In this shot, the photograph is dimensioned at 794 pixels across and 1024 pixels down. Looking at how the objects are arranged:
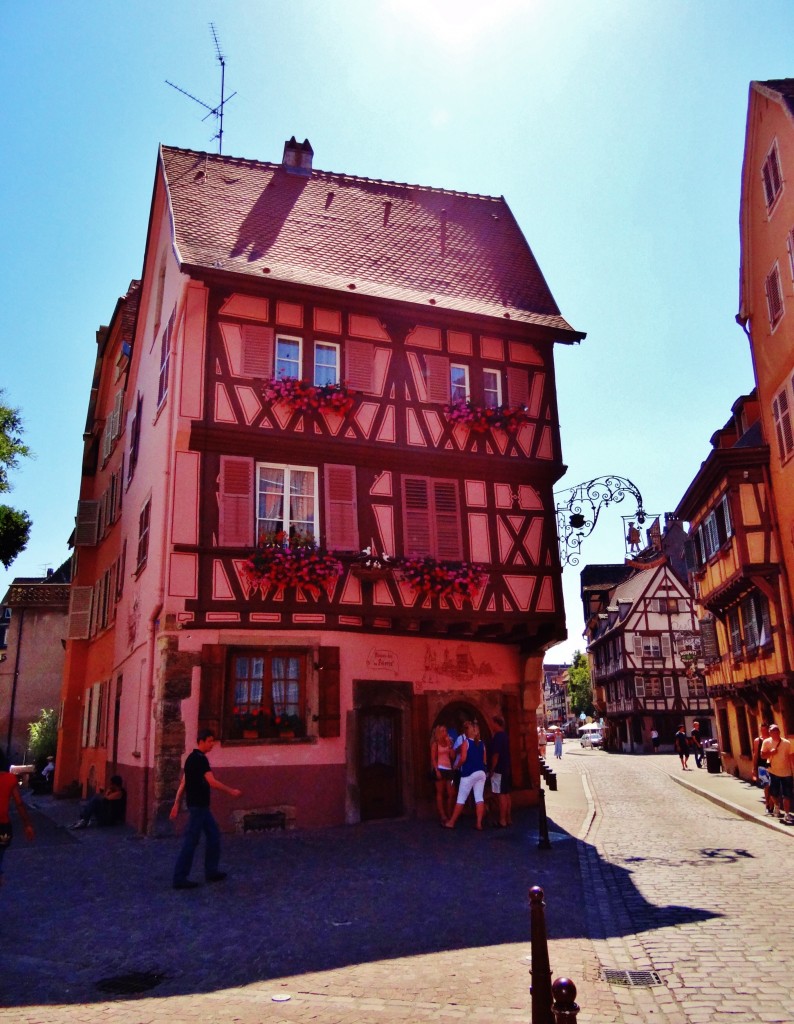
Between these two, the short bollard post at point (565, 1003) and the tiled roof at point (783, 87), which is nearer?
the short bollard post at point (565, 1003)

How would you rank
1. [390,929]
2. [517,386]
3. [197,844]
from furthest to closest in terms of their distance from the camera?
[517,386], [197,844], [390,929]

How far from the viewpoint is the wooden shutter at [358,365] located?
16.7 metres

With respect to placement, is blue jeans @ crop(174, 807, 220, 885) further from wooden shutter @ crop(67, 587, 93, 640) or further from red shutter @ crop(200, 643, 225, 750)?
wooden shutter @ crop(67, 587, 93, 640)

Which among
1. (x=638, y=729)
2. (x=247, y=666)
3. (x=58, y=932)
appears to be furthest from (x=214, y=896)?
(x=638, y=729)

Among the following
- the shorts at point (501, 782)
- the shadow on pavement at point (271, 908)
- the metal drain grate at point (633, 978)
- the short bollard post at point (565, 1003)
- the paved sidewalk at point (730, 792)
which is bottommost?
the metal drain grate at point (633, 978)

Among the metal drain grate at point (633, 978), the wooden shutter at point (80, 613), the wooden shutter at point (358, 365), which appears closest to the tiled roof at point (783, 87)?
the wooden shutter at point (358, 365)

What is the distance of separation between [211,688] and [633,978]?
9103mm

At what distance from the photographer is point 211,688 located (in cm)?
1395

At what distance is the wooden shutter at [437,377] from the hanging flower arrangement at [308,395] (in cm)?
198

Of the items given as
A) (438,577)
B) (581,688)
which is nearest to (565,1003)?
(438,577)

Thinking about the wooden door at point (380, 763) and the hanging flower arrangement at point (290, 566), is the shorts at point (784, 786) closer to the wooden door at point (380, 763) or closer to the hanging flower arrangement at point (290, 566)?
the wooden door at point (380, 763)

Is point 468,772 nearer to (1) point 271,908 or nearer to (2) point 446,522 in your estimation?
(2) point 446,522

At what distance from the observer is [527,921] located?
7.85m

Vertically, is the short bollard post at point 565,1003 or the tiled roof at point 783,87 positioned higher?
the tiled roof at point 783,87
